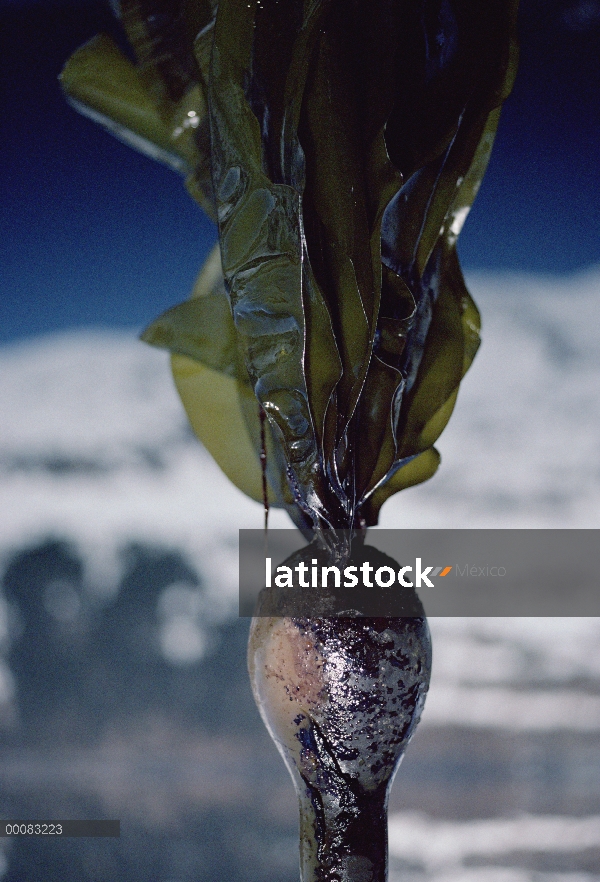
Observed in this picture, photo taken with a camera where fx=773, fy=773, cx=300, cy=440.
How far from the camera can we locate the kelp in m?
0.33

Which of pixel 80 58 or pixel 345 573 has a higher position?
pixel 80 58

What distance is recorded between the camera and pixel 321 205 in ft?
1.11

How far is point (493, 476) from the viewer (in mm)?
755

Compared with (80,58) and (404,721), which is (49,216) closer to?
(80,58)

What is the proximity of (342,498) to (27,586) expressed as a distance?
0.53m

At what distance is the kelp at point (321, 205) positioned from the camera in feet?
1.07

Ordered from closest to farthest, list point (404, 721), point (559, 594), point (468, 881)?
point (404, 721) → point (468, 881) → point (559, 594)

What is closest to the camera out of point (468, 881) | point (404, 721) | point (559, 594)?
point (404, 721)

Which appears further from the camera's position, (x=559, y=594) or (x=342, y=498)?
(x=559, y=594)

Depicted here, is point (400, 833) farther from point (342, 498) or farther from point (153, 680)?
point (342, 498)

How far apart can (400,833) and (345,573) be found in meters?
0.41

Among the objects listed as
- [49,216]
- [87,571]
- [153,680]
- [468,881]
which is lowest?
[468,881]

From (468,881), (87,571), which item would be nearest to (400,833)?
(468,881)

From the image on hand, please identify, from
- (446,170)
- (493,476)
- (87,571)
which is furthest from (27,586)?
(446,170)
